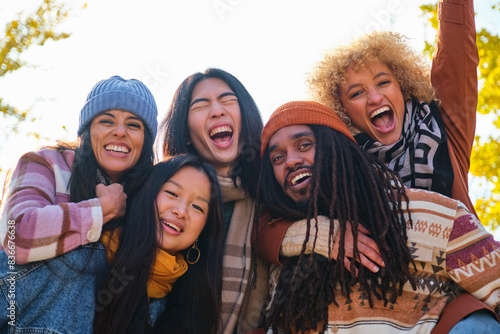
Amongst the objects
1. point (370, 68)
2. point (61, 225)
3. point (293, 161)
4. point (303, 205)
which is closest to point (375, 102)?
point (370, 68)

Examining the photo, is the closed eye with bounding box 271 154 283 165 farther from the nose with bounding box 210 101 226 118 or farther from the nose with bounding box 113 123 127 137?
the nose with bounding box 113 123 127 137

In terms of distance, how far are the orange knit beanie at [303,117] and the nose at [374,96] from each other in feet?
1.24

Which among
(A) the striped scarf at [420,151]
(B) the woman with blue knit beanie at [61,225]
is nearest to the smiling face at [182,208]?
(B) the woman with blue knit beanie at [61,225]

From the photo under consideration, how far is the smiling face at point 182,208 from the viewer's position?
3164 mm

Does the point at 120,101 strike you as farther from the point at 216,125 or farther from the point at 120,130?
the point at 216,125

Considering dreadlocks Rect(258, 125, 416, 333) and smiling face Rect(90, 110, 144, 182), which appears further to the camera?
smiling face Rect(90, 110, 144, 182)

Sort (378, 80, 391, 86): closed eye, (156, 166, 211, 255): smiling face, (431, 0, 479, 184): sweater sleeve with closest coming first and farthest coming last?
(156, 166, 211, 255): smiling face, (431, 0, 479, 184): sweater sleeve, (378, 80, 391, 86): closed eye

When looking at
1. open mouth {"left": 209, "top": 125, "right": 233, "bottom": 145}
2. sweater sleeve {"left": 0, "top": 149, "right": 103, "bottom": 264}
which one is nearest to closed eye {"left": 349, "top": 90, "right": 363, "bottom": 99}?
open mouth {"left": 209, "top": 125, "right": 233, "bottom": 145}

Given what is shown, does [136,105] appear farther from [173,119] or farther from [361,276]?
[361,276]

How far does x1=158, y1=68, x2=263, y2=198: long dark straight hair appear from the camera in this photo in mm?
4023

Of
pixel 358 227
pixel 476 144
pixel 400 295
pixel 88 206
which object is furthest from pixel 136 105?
pixel 476 144

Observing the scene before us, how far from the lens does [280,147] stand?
3.45 m

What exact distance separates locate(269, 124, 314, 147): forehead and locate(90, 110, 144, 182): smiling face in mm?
942

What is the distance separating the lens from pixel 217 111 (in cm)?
397
